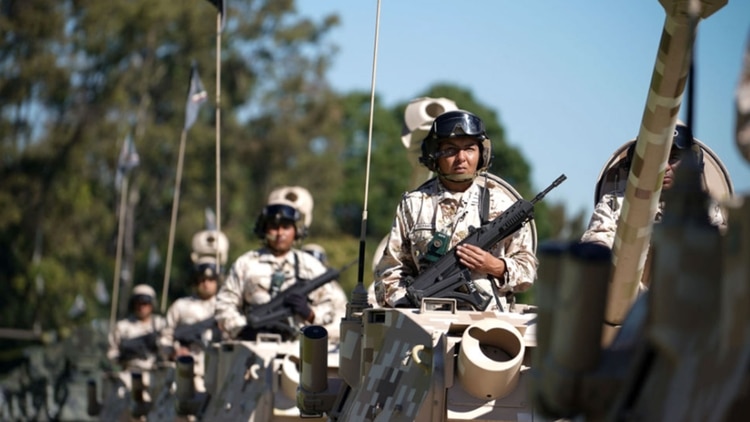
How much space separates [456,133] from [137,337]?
13.8 meters

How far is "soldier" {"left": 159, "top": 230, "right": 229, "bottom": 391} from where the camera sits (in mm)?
18500

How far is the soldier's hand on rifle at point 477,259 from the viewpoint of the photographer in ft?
28.6

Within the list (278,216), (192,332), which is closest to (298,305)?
(278,216)

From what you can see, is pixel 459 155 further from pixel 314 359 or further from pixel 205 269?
pixel 205 269

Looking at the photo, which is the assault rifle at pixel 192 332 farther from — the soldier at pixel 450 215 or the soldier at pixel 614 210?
the soldier at pixel 614 210

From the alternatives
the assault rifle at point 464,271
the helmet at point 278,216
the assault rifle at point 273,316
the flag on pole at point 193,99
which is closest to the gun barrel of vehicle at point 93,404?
the flag on pole at point 193,99

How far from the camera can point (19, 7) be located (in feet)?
143

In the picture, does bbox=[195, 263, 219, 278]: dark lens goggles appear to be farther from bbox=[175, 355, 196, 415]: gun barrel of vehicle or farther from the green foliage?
the green foliage

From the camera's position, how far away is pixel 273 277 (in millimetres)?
14406

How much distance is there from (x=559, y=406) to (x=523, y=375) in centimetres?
325

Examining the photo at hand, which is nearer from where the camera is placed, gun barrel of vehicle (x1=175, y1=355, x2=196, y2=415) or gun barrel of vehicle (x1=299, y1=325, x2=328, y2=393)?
gun barrel of vehicle (x1=299, y1=325, x2=328, y2=393)

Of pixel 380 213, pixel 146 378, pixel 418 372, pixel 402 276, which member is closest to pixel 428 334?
pixel 418 372

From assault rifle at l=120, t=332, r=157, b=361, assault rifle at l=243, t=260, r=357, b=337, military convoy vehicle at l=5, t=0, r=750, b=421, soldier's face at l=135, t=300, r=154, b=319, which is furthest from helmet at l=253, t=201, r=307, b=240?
soldier's face at l=135, t=300, r=154, b=319

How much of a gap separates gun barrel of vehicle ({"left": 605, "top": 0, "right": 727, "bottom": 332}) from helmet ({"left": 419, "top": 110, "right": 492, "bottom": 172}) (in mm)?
1720
